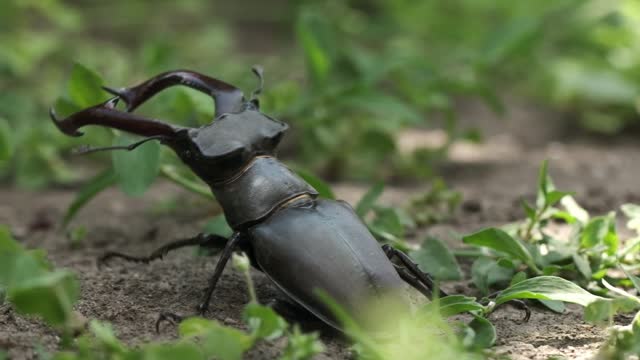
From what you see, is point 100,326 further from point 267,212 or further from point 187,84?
point 187,84

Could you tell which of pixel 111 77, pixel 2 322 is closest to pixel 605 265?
pixel 2 322

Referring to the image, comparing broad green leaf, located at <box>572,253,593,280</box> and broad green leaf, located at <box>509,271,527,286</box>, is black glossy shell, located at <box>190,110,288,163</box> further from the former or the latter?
broad green leaf, located at <box>572,253,593,280</box>

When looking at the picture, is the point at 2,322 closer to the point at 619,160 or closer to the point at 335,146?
the point at 335,146

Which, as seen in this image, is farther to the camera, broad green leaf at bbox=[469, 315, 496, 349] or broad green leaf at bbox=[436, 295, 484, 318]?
broad green leaf at bbox=[436, 295, 484, 318]

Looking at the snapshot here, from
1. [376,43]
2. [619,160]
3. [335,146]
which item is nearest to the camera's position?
[335,146]

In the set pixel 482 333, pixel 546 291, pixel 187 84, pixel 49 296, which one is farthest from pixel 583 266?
pixel 49 296

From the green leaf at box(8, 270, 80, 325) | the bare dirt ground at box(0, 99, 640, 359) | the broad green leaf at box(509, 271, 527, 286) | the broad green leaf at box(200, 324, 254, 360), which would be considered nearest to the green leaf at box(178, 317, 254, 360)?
the broad green leaf at box(200, 324, 254, 360)
